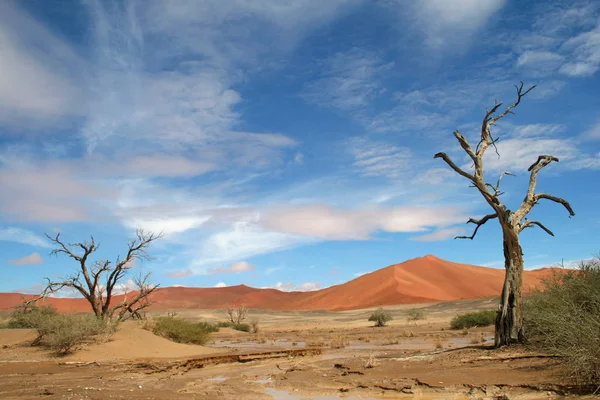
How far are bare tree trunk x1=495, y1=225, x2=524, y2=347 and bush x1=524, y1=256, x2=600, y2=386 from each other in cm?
44

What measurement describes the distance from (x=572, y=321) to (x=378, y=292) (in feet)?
260

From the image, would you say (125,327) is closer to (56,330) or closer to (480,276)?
(56,330)

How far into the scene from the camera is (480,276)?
90875mm

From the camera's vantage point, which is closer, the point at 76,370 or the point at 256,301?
the point at 76,370

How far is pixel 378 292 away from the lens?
85.6 meters

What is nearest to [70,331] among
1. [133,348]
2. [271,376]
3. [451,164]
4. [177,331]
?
[133,348]

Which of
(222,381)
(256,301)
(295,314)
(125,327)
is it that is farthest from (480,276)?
(222,381)

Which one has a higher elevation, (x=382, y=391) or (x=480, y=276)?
(x=480, y=276)

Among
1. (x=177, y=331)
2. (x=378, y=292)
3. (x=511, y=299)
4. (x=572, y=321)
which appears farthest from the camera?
(x=378, y=292)

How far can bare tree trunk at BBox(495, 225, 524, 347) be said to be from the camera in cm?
1277

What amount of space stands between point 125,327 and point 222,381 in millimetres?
10933

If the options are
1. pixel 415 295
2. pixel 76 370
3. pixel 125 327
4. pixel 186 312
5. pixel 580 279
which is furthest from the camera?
pixel 415 295

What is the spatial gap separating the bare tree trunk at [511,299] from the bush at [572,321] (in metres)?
0.44

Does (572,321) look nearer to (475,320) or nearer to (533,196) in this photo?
(533,196)
